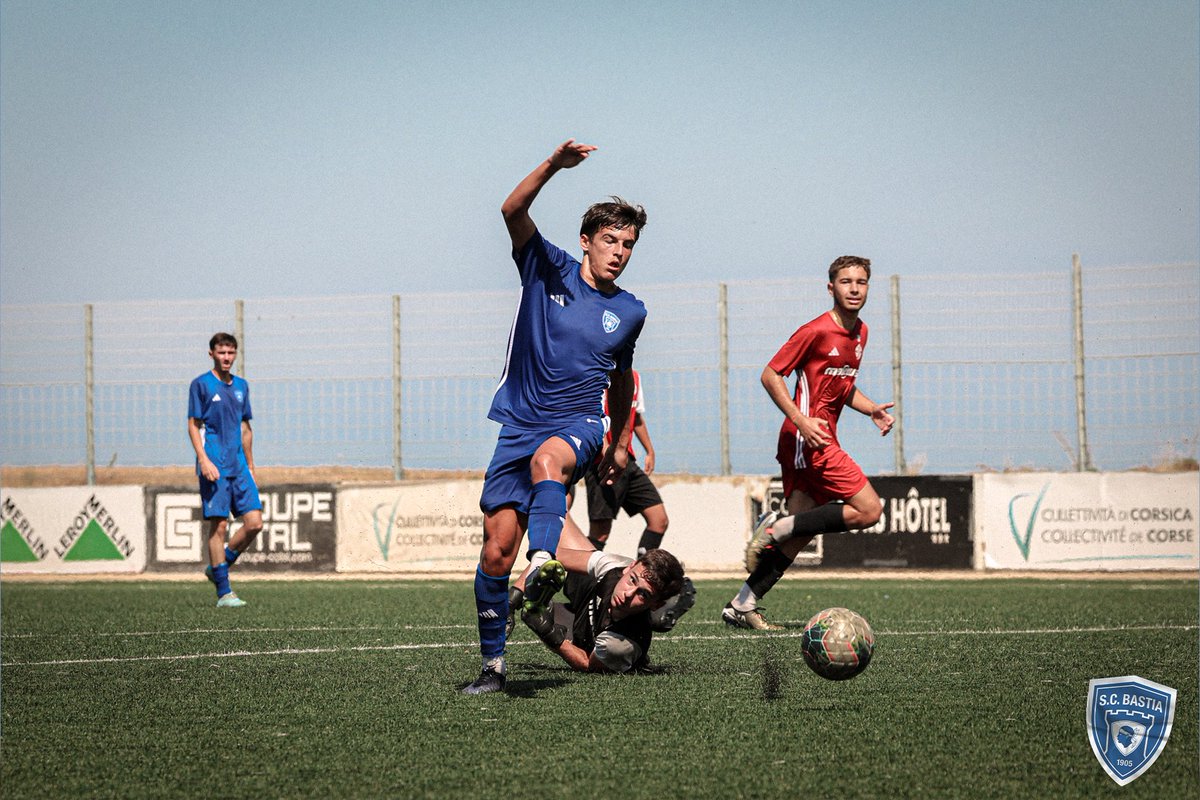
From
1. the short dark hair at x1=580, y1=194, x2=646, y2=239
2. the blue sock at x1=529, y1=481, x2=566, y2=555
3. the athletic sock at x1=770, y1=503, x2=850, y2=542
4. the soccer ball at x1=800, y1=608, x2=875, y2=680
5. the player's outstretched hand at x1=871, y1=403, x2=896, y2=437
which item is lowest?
the soccer ball at x1=800, y1=608, x2=875, y2=680

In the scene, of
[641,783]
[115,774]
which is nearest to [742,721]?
[641,783]

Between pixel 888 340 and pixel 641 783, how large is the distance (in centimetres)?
1373

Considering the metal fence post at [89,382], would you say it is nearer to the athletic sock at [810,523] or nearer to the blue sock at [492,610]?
the athletic sock at [810,523]

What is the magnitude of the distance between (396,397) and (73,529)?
14.5ft

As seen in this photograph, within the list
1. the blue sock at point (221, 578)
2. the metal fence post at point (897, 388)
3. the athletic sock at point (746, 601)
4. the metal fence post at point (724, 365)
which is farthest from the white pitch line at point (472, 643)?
the metal fence post at point (724, 365)

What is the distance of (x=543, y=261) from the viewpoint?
20.0 ft

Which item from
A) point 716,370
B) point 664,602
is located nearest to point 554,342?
point 664,602

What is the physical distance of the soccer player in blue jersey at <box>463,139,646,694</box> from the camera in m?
5.97

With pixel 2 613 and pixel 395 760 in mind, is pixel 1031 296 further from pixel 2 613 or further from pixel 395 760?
pixel 395 760

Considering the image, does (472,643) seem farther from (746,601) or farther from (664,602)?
(664,602)

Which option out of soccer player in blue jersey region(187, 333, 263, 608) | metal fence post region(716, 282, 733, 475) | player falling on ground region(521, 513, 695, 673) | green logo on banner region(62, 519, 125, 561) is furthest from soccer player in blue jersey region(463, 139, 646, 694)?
green logo on banner region(62, 519, 125, 561)

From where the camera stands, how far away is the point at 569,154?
5.59 meters

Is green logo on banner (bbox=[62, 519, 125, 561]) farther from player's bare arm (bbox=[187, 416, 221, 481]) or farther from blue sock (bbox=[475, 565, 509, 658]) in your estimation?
blue sock (bbox=[475, 565, 509, 658])

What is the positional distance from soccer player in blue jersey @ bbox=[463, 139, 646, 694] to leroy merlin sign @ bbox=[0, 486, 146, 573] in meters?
12.5
